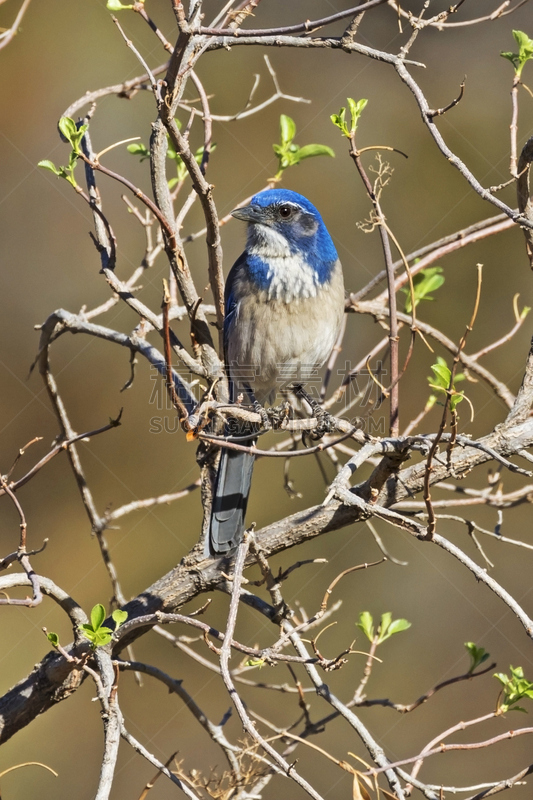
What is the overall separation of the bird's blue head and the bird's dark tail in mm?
976

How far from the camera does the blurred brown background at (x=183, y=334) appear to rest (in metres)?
5.81

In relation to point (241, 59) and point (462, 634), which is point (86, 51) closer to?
point (241, 59)

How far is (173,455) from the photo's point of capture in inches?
251

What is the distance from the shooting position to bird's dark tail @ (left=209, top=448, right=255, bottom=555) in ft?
10.4

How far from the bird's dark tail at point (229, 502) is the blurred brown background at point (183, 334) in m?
2.38

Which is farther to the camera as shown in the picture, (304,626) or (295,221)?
(295,221)

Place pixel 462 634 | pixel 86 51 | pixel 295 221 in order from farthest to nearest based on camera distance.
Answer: pixel 86 51, pixel 462 634, pixel 295 221

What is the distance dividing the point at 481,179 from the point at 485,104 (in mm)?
901

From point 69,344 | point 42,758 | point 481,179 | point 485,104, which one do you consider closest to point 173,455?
point 69,344

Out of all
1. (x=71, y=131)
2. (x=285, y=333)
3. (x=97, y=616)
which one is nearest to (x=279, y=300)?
(x=285, y=333)

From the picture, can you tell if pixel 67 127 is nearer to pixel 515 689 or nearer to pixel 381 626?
pixel 381 626

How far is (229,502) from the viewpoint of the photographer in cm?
364

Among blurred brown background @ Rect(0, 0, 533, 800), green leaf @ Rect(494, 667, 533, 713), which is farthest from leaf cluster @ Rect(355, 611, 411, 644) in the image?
blurred brown background @ Rect(0, 0, 533, 800)

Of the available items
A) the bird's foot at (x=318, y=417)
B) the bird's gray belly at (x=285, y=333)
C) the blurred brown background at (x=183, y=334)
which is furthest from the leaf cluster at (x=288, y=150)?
the blurred brown background at (x=183, y=334)
